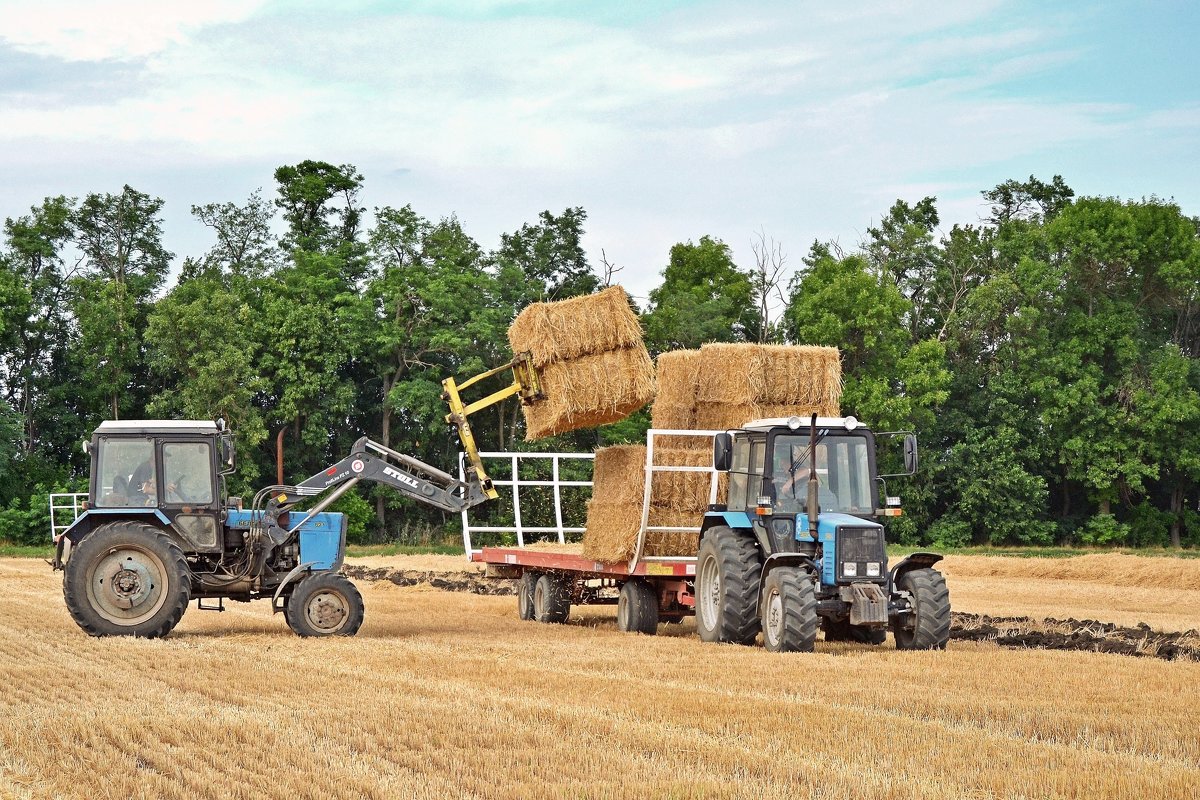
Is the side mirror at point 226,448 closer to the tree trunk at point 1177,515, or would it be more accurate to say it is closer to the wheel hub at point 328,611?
the wheel hub at point 328,611

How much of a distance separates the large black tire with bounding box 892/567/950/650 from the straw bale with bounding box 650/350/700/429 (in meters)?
3.72

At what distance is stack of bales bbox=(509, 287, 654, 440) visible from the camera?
17.3 meters

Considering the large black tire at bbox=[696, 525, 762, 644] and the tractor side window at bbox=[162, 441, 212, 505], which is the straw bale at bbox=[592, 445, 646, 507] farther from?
the tractor side window at bbox=[162, 441, 212, 505]

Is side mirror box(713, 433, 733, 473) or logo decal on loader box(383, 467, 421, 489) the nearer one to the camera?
side mirror box(713, 433, 733, 473)

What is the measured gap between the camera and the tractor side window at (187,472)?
16.4 metres

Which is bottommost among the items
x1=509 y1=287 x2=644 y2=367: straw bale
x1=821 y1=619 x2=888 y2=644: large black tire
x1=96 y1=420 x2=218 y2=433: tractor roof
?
x1=821 y1=619 x2=888 y2=644: large black tire

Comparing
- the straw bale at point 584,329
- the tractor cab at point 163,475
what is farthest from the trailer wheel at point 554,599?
the tractor cab at point 163,475

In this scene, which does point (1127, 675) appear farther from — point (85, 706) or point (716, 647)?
point (85, 706)

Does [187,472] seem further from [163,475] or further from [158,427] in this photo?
[158,427]

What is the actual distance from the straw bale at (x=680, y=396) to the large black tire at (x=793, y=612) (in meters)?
3.40

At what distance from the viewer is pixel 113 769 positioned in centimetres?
802

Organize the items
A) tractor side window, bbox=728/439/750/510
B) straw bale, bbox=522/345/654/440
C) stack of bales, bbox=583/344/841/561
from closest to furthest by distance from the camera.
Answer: tractor side window, bbox=728/439/750/510, stack of bales, bbox=583/344/841/561, straw bale, bbox=522/345/654/440

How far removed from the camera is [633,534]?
1683 centimetres

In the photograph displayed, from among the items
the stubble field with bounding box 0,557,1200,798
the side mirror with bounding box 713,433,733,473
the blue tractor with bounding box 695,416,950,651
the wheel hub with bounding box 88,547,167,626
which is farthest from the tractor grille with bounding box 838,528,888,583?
the wheel hub with bounding box 88,547,167,626
